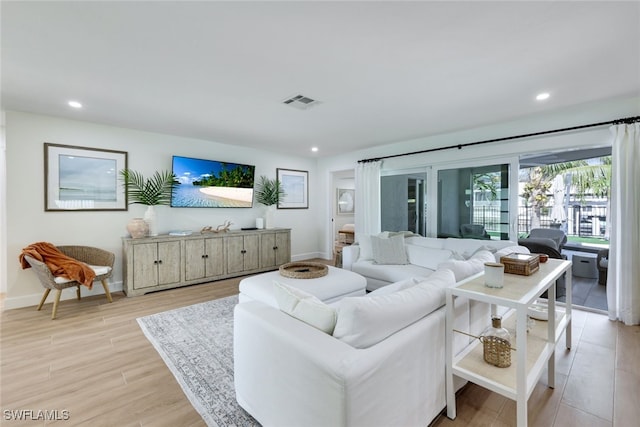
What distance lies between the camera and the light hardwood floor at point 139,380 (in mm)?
1614

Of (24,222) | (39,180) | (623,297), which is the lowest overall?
(623,297)

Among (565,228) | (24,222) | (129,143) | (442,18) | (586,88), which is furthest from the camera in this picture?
(565,228)

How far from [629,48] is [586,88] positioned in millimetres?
740

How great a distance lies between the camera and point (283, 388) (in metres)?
1.26

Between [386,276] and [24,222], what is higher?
[24,222]

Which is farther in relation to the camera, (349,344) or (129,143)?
(129,143)

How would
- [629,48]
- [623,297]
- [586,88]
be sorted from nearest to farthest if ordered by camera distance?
[629,48] → [586,88] → [623,297]

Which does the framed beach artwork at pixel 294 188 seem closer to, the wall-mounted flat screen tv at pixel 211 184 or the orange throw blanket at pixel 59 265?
the wall-mounted flat screen tv at pixel 211 184

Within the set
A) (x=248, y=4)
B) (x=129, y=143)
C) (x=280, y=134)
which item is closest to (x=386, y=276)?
(x=280, y=134)

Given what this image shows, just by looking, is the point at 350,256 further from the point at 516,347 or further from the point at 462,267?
the point at 516,347

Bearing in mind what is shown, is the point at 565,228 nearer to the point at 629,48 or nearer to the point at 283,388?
the point at 629,48

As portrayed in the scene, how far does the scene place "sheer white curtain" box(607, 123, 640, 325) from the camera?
9.20 feet

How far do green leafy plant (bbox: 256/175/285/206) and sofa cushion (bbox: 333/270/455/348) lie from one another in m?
4.23

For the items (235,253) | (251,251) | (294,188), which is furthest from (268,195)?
(235,253)
